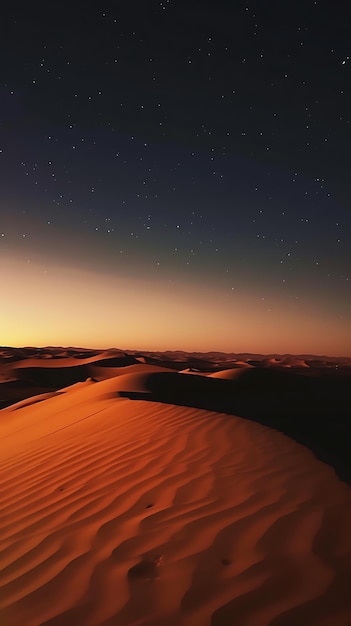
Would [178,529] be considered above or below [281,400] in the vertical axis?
above

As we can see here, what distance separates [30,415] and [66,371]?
19459mm

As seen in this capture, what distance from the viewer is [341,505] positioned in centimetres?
309

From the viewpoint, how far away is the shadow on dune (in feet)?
19.5

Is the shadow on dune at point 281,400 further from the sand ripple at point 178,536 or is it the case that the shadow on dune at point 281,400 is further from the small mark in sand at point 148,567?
the small mark in sand at point 148,567

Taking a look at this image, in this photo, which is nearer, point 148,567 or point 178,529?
point 148,567

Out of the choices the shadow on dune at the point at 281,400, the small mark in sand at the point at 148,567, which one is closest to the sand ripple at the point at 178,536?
the small mark in sand at the point at 148,567

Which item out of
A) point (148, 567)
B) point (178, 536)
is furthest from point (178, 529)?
point (148, 567)

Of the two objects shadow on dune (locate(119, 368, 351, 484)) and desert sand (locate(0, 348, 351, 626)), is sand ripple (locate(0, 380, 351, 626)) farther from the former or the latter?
shadow on dune (locate(119, 368, 351, 484))

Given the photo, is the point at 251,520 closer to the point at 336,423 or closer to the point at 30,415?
the point at 336,423

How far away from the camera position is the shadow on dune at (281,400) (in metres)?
5.95

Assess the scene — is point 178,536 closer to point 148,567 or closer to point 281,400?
point 148,567

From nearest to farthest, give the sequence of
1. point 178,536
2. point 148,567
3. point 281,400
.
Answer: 1. point 148,567
2. point 178,536
3. point 281,400

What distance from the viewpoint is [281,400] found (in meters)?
14.3

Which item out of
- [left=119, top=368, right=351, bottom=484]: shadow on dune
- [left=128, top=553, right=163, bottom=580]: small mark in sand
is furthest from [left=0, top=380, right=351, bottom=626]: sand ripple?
[left=119, top=368, right=351, bottom=484]: shadow on dune
